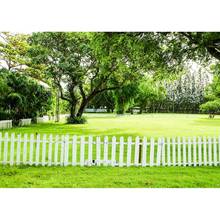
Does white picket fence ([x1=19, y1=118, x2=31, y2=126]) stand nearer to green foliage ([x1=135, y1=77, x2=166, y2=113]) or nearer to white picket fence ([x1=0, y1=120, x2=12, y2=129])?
white picket fence ([x1=0, y1=120, x2=12, y2=129])

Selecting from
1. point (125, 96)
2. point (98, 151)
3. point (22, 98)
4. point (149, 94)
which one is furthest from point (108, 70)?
point (98, 151)

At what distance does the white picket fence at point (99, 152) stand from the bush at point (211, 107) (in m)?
0.50

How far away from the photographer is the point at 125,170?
6.29 meters

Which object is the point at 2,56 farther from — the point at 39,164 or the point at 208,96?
the point at 208,96

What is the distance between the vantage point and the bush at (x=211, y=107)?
23.0 feet

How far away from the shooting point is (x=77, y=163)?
6559 mm

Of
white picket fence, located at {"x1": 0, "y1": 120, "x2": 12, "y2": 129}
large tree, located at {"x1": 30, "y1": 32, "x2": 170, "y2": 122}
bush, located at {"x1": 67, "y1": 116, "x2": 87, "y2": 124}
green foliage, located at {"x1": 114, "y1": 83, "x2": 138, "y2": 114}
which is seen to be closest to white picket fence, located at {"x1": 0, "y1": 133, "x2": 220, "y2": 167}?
white picket fence, located at {"x1": 0, "y1": 120, "x2": 12, "y2": 129}

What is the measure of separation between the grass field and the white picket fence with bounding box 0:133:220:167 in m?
0.19

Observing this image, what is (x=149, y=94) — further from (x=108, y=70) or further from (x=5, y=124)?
(x=5, y=124)

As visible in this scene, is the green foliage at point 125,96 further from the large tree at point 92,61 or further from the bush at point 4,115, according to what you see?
the bush at point 4,115

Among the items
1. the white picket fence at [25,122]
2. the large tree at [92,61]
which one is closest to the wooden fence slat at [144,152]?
the large tree at [92,61]

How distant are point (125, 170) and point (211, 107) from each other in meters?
2.14
